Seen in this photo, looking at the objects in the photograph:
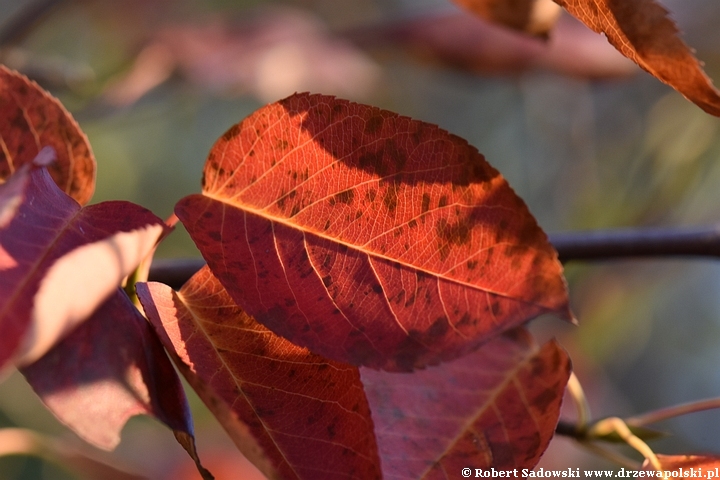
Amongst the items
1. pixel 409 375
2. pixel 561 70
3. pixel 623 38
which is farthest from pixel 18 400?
pixel 623 38

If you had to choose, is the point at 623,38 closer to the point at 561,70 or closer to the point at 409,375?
the point at 409,375

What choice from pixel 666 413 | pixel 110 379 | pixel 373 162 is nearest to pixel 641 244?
pixel 666 413

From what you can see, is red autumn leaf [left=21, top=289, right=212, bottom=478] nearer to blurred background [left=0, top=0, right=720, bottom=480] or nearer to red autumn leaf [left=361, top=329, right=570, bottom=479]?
red autumn leaf [left=361, top=329, right=570, bottom=479]

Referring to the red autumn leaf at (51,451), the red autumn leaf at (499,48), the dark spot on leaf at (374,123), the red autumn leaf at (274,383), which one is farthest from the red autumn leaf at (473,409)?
the red autumn leaf at (499,48)

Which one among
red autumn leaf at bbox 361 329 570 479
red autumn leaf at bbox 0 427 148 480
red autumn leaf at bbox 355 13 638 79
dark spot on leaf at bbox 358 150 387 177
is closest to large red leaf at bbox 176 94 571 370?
dark spot on leaf at bbox 358 150 387 177

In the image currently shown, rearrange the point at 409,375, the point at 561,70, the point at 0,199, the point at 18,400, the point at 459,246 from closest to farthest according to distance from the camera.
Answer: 1. the point at 0,199
2. the point at 459,246
3. the point at 409,375
4. the point at 561,70
5. the point at 18,400

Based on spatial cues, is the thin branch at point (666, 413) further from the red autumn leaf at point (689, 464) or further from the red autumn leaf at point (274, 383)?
the red autumn leaf at point (274, 383)

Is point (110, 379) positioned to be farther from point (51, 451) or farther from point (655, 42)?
point (51, 451)
